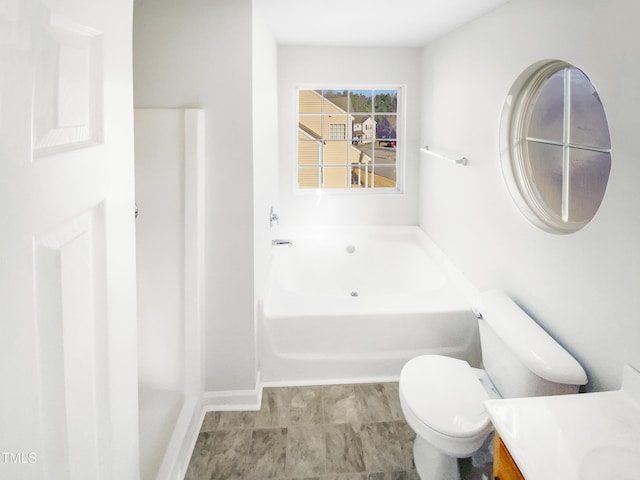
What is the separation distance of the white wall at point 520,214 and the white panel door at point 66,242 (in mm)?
1498

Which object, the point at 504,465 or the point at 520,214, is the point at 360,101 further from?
the point at 504,465

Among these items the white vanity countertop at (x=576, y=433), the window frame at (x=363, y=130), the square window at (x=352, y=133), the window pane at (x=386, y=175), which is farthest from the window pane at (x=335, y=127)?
the white vanity countertop at (x=576, y=433)

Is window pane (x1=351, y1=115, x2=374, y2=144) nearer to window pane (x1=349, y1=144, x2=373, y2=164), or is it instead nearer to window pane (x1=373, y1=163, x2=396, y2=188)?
window pane (x1=349, y1=144, x2=373, y2=164)

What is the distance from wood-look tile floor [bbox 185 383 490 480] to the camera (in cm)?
224

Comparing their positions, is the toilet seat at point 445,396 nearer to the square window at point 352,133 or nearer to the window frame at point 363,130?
the window frame at point 363,130

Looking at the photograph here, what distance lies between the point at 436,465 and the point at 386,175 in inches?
118

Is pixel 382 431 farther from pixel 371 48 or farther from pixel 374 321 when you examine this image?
pixel 371 48

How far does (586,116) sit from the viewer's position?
205cm

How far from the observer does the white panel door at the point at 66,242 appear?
0.68 metres

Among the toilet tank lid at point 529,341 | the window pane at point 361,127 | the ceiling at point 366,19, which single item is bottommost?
the toilet tank lid at point 529,341

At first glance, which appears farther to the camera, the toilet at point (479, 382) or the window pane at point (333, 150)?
the window pane at point (333, 150)

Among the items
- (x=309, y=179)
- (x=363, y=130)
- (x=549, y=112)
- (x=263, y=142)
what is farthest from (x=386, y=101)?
(x=549, y=112)

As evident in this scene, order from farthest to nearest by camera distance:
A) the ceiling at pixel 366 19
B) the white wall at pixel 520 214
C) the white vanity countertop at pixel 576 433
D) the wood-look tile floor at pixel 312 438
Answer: the ceiling at pixel 366 19 < the wood-look tile floor at pixel 312 438 < the white wall at pixel 520 214 < the white vanity countertop at pixel 576 433

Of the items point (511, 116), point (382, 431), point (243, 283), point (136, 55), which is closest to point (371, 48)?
point (511, 116)
